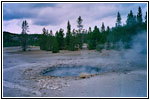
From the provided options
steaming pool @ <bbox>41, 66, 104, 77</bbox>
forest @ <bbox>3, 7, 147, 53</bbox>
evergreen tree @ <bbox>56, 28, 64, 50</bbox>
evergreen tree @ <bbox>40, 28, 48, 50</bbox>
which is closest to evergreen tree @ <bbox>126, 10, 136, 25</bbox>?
forest @ <bbox>3, 7, 147, 53</bbox>

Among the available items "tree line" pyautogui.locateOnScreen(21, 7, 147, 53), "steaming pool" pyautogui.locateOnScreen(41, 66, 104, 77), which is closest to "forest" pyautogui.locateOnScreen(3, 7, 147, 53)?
"tree line" pyautogui.locateOnScreen(21, 7, 147, 53)

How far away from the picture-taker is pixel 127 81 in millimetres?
7438

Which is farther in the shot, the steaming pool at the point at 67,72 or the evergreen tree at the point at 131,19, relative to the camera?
the evergreen tree at the point at 131,19

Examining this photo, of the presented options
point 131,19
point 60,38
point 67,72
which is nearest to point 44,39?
point 60,38

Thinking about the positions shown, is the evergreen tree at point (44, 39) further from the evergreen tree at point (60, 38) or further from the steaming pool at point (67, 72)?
the steaming pool at point (67, 72)

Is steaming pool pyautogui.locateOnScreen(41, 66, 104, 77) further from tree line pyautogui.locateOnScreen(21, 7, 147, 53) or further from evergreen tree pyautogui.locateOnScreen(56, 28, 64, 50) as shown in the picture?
evergreen tree pyautogui.locateOnScreen(56, 28, 64, 50)

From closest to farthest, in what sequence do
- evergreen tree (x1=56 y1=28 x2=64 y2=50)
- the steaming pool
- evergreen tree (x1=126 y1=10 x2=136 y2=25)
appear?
the steaming pool
evergreen tree (x1=126 y1=10 x2=136 y2=25)
evergreen tree (x1=56 y1=28 x2=64 y2=50)

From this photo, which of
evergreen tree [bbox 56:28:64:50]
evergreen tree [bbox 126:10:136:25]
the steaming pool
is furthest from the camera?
evergreen tree [bbox 56:28:64:50]

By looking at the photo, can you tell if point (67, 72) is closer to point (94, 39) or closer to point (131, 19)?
point (131, 19)

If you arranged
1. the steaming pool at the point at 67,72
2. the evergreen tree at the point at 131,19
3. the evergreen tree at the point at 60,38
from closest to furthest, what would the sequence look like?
the steaming pool at the point at 67,72 < the evergreen tree at the point at 131,19 < the evergreen tree at the point at 60,38

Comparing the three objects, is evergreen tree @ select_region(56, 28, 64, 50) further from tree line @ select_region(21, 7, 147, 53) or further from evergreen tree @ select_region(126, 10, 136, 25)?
evergreen tree @ select_region(126, 10, 136, 25)

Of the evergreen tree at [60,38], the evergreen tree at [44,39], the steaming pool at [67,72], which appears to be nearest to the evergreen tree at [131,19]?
the steaming pool at [67,72]

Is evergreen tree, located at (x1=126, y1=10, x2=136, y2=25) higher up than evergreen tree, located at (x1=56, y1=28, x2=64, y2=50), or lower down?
higher up

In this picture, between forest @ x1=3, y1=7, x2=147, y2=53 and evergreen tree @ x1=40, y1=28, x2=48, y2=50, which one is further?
evergreen tree @ x1=40, y1=28, x2=48, y2=50
